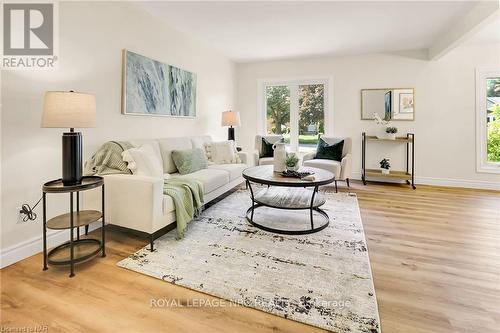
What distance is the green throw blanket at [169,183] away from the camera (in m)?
2.52

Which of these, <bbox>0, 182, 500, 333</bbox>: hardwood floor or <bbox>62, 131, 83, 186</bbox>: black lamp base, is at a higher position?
<bbox>62, 131, 83, 186</bbox>: black lamp base

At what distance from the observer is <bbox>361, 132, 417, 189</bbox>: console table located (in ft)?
15.8

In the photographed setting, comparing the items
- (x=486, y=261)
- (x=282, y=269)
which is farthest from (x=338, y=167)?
(x=282, y=269)

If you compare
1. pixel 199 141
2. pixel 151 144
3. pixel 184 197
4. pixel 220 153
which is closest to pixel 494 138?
pixel 220 153

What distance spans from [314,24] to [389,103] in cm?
236

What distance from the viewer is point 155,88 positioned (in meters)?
3.54

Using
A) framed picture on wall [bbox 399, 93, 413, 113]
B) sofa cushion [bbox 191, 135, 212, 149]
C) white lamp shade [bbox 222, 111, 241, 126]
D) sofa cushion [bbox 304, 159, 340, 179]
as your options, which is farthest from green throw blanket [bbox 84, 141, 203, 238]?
framed picture on wall [bbox 399, 93, 413, 113]

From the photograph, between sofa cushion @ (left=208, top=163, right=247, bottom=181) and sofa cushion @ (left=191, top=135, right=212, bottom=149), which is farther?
sofa cushion @ (left=191, top=135, right=212, bottom=149)

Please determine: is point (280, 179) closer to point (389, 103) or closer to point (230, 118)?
point (230, 118)

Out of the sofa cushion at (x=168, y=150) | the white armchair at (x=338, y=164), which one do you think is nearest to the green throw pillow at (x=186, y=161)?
the sofa cushion at (x=168, y=150)

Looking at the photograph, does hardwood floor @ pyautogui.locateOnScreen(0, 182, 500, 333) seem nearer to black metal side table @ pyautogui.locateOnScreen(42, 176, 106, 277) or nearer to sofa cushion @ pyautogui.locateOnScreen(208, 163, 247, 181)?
black metal side table @ pyautogui.locateOnScreen(42, 176, 106, 277)

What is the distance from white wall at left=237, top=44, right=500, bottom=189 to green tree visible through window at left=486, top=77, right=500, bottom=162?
0.26 meters

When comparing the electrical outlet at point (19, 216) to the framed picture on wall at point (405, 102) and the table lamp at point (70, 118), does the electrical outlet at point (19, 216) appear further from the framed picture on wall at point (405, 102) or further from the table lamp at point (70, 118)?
the framed picture on wall at point (405, 102)

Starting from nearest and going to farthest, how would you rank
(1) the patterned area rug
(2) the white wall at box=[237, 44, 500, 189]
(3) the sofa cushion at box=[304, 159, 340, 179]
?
(1) the patterned area rug
(3) the sofa cushion at box=[304, 159, 340, 179]
(2) the white wall at box=[237, 44, 500, 189]
